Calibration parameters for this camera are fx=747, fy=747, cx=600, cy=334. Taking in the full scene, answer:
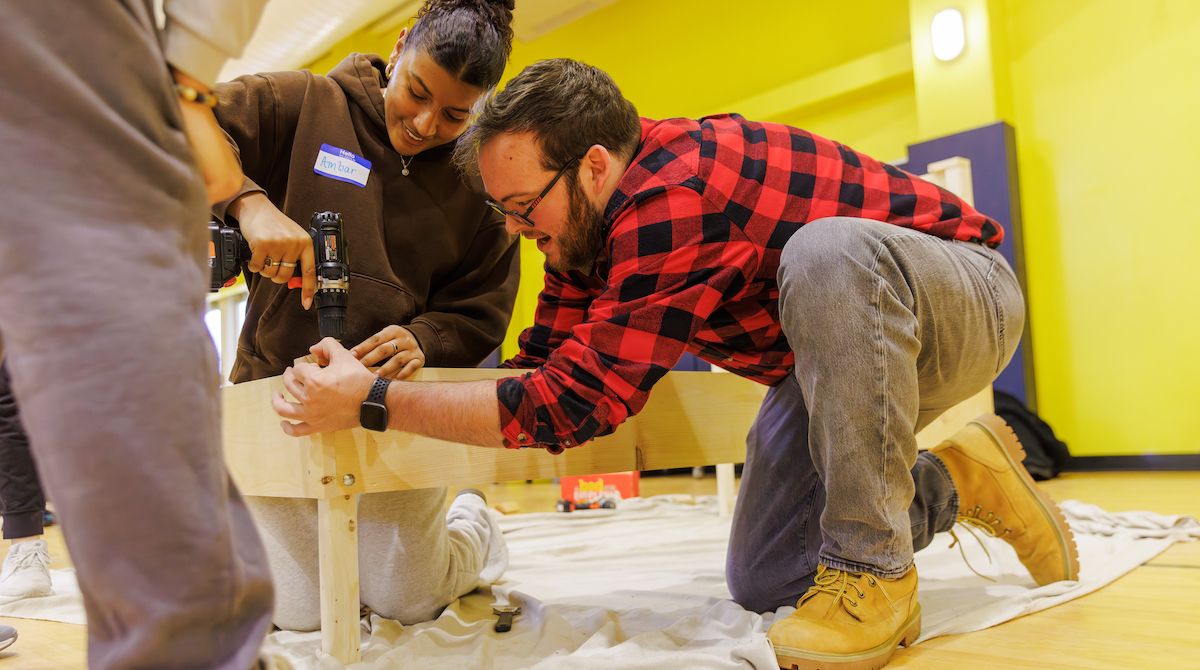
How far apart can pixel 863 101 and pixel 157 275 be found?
5283mm

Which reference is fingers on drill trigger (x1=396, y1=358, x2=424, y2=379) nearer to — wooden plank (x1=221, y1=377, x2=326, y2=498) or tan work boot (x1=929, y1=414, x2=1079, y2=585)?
wooden plank (x1=221, y1=377, x2=326, y2=498)

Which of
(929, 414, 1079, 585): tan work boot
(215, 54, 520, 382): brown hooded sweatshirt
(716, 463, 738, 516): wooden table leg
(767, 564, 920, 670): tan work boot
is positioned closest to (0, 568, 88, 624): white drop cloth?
(215, 54, 520, 382): brown hooded sweatshirt

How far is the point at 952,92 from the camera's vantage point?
4.39m

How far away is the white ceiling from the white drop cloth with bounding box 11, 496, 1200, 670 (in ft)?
16.7

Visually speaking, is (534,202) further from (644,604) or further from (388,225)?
(644,604)

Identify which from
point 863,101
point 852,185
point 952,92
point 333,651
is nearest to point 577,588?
point 333,651

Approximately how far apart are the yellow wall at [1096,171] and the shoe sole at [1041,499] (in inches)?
121

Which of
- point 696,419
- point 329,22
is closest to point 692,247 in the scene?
point 696,419

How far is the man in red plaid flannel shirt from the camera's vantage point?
102 centimetres

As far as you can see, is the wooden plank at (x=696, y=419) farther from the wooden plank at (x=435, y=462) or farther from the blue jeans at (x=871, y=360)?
the blue jeans at (x=871, y=360)

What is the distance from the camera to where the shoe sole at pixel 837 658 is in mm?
1000

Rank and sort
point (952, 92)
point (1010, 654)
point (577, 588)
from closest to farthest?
1. point (1010, 654)
2. point (577, 588)
3. point (952, 92)

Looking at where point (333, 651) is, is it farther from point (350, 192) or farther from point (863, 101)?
point (863, 101)

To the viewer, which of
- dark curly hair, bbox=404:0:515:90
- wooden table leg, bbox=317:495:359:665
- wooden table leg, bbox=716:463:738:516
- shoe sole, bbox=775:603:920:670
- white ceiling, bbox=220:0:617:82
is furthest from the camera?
white ceiling, bbox=220:0:617:82
